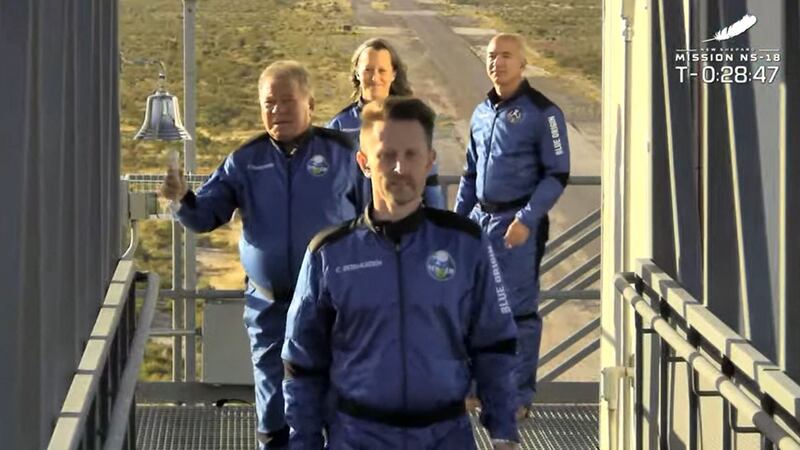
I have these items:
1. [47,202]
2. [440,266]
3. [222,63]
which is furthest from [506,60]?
[222,63]

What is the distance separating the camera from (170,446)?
9242mm

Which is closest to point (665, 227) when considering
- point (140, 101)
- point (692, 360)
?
point (692, 360)

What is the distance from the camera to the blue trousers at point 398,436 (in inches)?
198

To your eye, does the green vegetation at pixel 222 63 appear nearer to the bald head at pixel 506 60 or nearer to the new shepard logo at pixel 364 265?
the bald head at pixel 506 60

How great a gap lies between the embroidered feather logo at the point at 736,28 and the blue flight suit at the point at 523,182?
10.6ft

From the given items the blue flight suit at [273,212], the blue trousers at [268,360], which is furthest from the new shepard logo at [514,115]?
the blue trousers at [268,360]

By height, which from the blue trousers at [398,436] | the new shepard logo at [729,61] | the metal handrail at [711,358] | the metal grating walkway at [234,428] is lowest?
the metal grating walkway at [234,428]

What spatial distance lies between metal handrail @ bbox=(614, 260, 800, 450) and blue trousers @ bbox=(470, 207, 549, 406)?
2337mm

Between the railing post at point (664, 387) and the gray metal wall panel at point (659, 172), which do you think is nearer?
the railing post at point (664, 387)

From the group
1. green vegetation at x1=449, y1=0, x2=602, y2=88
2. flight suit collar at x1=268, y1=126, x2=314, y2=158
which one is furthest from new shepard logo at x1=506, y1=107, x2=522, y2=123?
green vegetation at x1=449, y1=0, x2=602, y2=88

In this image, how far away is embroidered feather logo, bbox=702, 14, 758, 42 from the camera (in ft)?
17.0

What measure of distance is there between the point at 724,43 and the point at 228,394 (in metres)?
5.09

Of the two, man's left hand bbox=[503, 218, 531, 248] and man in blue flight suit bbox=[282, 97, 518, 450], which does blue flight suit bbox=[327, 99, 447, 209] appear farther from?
man in blue flight suit bbox=[282, 97, 518, 450]

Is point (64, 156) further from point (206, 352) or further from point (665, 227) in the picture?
point (206, 352)
